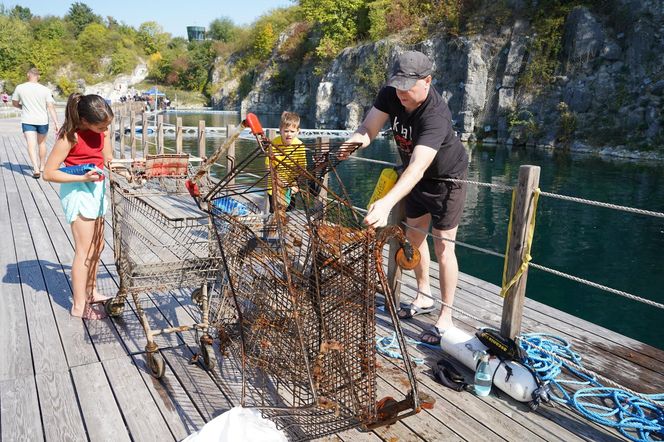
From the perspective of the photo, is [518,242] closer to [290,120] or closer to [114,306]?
[114,306]

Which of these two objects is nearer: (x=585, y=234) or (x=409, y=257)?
(x=409, y=257)

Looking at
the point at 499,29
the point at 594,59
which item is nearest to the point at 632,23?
the point at 594,59

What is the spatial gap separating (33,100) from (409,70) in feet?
25.9

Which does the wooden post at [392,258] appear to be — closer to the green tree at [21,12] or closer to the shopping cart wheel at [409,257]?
the shopping cart wheel at [409,257]

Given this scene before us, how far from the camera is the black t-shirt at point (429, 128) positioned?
283 centimetres

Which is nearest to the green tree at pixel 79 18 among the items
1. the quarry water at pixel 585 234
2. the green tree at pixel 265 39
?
the green tree at pixel 265 39

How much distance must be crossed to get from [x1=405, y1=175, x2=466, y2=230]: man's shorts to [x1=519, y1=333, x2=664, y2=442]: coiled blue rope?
0.91 meters

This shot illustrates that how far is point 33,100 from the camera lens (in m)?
8.38

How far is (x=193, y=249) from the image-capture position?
3.27 metres

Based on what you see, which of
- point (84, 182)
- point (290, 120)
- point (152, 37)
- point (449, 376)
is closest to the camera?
point (449, 376)

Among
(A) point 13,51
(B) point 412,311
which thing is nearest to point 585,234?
(B) point 412,311

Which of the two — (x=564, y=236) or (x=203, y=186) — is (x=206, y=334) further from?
(x=564, y=236)

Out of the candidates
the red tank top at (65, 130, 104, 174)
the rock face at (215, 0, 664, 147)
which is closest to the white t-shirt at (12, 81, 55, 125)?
the red tank top at (65, 130, 104, 174)

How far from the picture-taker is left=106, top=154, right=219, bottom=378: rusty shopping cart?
9.23 feet
